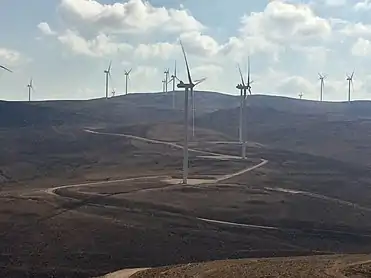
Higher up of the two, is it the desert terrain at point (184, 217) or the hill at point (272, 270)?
the hill at point (272, 270)

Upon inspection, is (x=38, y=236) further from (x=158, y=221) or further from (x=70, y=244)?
(x=158, y=221)

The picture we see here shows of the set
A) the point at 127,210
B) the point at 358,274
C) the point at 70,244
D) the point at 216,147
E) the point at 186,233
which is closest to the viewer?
the point at 358,274

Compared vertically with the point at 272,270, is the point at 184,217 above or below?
below

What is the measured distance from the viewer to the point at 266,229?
85.4m

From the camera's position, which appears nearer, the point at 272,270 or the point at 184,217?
the point at 272,270

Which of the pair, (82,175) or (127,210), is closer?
(127,210)

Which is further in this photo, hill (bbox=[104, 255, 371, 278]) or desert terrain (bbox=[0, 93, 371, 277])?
desert terrain (bbox=[0, 93, 371, 277])

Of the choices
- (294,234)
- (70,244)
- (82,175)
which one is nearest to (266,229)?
(294,234)

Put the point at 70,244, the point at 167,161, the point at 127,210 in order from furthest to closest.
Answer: the point at 167,161
the point at 127,210
the point at 70,244

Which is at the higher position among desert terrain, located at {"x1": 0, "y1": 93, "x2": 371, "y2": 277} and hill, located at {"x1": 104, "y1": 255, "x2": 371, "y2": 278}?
hill, located at {"x1": 104, "y1": 255, "x2": 371, "y2": 278}

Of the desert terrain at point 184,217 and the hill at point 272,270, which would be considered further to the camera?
the desert terrain at point 184,217

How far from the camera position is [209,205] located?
93812mm

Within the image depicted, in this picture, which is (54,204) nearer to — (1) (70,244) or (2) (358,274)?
(1) (70,244)

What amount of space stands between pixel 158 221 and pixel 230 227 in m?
9.13
